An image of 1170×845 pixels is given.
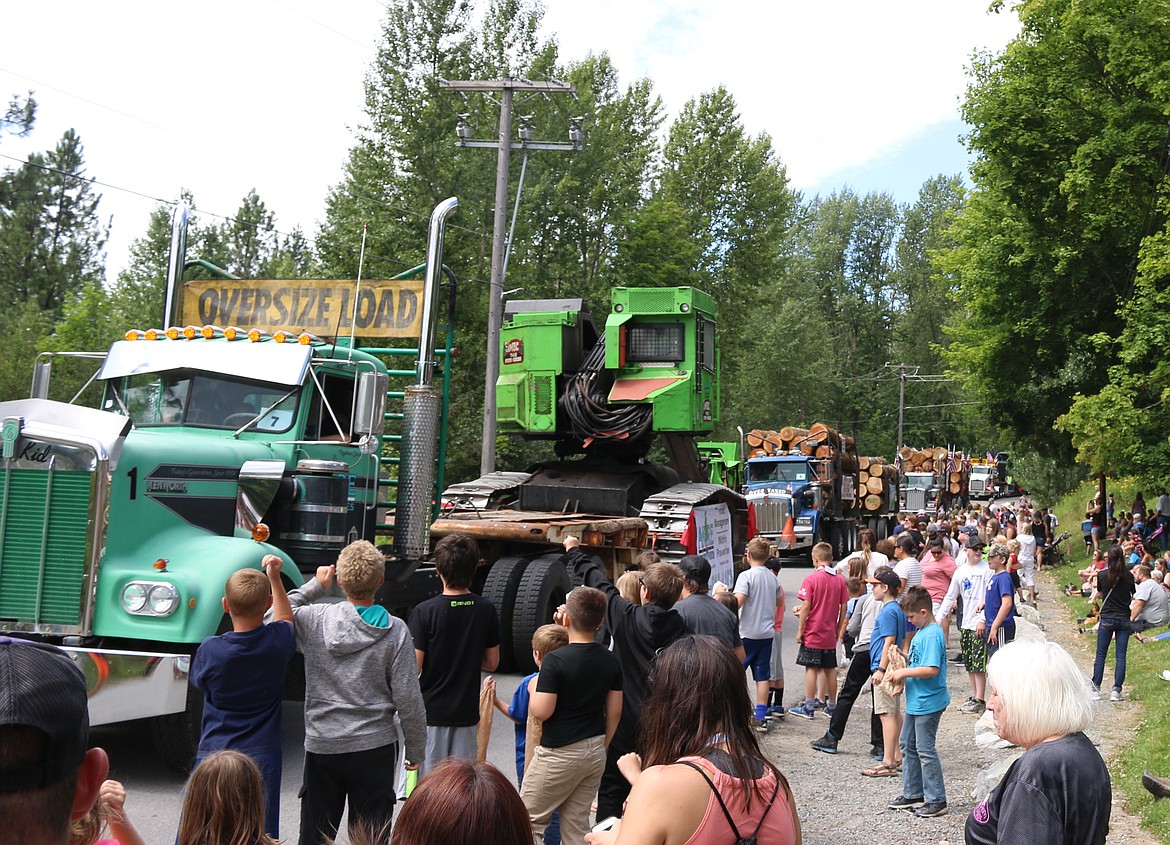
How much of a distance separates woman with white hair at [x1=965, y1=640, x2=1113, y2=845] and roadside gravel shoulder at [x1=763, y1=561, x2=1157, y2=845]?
384cm

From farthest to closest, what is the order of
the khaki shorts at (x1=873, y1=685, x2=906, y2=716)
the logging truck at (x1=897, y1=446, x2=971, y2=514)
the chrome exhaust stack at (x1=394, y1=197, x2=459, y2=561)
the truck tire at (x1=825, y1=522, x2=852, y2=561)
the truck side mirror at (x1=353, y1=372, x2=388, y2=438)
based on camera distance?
the logging truck at (x1=897, y1=446, x2=971, y2=514), the truck tire at (x1=825, y1=522, x2=852, y2=561), the chrome exhaust stack at (x1=394, y1=197, x2=459, y2=561), the truck side mirror at (x1=353, y1=372, x2=388, y2=438), the khaki shorts at (x1=873, y1=685, x2=906, y2=716)

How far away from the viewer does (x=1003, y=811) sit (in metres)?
3.23

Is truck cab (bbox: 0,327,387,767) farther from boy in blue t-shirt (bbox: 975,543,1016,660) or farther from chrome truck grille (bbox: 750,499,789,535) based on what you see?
chrome truck grille (bbox: 750,499,789,535)

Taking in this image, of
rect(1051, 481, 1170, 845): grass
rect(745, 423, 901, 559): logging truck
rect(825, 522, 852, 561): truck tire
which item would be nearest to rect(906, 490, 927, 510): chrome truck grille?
rect(745, 423, 901, 559): logging truck

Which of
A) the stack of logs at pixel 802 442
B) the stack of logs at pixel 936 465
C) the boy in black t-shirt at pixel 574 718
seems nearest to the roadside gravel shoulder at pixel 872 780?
the boy in black t-shirt at pixel 574 718

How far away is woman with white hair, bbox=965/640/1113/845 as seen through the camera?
3.17 meters

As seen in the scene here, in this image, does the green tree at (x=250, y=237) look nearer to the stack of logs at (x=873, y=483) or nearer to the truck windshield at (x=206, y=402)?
the stack of logs at (x=873, y=483)

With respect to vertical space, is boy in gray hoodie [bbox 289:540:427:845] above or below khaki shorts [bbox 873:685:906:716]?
above

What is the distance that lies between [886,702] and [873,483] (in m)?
27.3

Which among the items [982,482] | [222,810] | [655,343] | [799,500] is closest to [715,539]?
[655,343]

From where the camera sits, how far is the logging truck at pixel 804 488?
25453 millimetres

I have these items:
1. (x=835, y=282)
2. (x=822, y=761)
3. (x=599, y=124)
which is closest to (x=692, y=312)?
(x=822, y=761)

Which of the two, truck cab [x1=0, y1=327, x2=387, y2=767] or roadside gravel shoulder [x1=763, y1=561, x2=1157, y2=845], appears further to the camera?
roadside gravel shoulder [x1=763, y1=561, x2=1157, y2=845]

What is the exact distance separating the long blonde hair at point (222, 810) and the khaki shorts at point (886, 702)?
614cm
